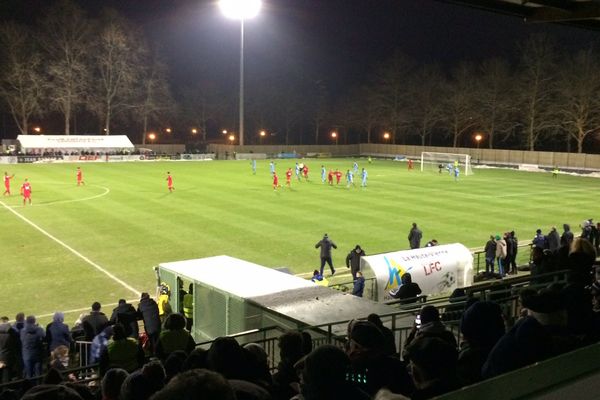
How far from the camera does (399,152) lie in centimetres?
8062

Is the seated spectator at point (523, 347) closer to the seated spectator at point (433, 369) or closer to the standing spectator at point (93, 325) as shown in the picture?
the seated spectator at point (433, 369)

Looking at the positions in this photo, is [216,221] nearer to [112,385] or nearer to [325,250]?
[325,250]

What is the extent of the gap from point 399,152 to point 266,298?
7244cm

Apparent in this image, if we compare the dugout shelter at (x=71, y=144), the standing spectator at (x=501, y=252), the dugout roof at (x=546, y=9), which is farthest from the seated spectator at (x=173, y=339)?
the dugout shelter at (x=71, y=144)

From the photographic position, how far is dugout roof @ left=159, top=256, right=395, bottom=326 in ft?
30.1

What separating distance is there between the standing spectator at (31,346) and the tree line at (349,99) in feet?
218

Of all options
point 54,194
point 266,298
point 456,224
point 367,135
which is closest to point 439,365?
point 266,298

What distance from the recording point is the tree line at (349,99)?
6931 cm

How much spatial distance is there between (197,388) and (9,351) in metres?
9.21

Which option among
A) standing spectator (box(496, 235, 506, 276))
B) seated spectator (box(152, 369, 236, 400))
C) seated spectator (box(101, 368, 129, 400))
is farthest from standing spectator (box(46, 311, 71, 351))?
standing spectator (box(496, 235, 506, 276))

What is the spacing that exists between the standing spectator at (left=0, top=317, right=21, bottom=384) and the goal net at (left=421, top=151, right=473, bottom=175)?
47226 mm

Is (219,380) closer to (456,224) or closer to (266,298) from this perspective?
(266,298)

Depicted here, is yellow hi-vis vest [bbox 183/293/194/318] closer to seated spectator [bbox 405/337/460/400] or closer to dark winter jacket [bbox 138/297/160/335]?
dark winter jacket [bbox 138/297/160/335]

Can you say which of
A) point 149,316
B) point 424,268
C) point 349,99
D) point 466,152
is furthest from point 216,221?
point 349,99
